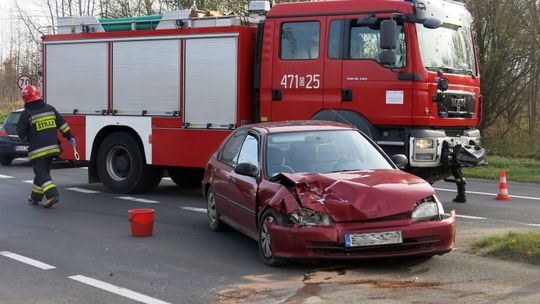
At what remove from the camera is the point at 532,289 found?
Answer: 5660mm

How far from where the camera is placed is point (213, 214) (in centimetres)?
881

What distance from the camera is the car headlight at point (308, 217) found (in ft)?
20.8

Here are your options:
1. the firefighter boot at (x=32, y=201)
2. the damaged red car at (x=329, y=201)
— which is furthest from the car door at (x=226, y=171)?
the firefighter boot at (x=32, y=201)

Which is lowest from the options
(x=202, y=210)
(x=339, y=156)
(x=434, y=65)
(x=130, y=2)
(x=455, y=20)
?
→ (x=202, y=210)

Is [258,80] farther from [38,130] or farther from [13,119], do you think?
[13,119]

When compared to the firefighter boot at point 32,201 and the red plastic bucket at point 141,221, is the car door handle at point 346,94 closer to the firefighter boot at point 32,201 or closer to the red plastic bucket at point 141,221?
the red plastic bucket at point 141,221

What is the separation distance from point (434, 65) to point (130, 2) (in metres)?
22.9

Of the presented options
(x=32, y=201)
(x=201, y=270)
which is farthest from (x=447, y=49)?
(x=32, y=201)

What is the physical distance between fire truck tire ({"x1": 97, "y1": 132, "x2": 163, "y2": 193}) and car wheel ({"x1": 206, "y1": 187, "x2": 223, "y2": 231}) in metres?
3.65

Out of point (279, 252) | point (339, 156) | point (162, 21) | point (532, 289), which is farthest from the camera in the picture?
point (162, 21)

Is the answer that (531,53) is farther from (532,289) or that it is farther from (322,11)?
(532,289)

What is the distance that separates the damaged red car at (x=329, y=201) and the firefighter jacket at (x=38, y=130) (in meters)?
4.37

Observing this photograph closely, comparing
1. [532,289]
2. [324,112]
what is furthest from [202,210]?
[532,289]

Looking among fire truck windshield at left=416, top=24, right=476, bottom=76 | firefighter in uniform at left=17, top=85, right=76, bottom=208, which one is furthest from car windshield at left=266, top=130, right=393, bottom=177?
firefighter in uniform at left=17, top=85, right=76, bottom=208
